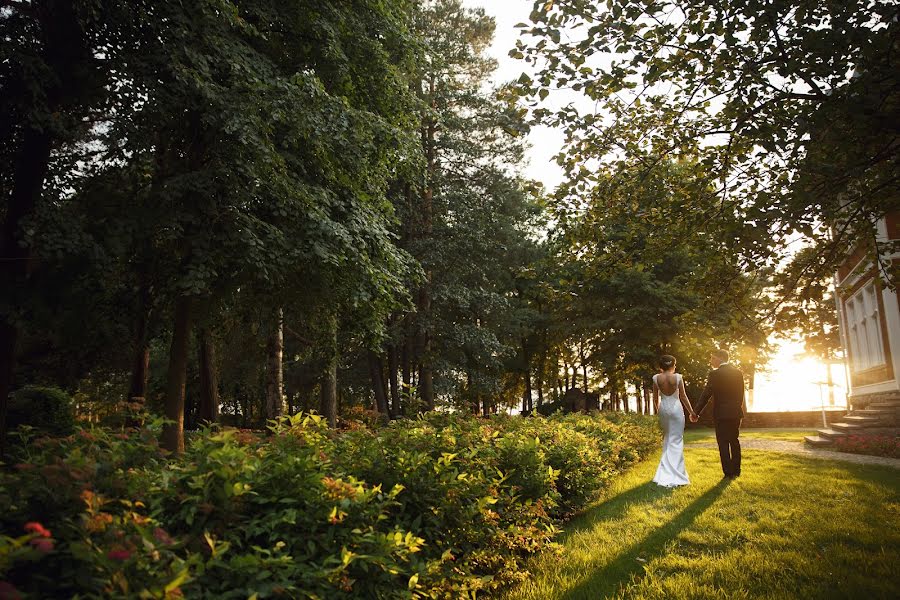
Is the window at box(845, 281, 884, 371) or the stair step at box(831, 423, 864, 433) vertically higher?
the window at box(845, 281, 884, 371)

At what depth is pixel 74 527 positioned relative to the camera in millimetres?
2096

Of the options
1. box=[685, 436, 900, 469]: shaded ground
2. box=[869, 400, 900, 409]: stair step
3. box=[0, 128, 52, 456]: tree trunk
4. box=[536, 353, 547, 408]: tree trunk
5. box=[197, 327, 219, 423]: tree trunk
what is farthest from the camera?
box=[536, 353, 547, 408]: tree trunk

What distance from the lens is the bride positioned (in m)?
9.55

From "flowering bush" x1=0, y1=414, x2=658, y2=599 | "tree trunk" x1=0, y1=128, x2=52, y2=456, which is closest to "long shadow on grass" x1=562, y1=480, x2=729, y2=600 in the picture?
"flowering bush" x1=0, y1=414, x2=658, y2=599

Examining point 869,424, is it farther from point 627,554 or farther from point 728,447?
point 627,554

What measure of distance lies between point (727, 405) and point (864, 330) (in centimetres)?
1531

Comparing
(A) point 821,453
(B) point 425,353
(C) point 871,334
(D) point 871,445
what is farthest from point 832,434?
(B) point 425,353

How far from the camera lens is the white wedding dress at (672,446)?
9.52 meters

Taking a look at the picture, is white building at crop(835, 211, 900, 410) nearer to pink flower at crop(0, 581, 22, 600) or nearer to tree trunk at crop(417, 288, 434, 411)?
tree trunk at crop(417, 288, 434, 411)

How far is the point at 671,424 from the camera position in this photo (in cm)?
998

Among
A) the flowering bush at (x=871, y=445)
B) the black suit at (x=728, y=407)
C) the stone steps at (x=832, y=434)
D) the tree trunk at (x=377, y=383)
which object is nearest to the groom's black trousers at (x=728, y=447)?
the black suit at (x=728, y=407)

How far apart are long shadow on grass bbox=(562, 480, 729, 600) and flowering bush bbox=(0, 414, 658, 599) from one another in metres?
0.59

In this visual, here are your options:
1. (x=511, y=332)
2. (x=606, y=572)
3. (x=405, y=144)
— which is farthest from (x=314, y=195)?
(x=511, y=332)

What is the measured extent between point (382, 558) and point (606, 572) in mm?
2772
